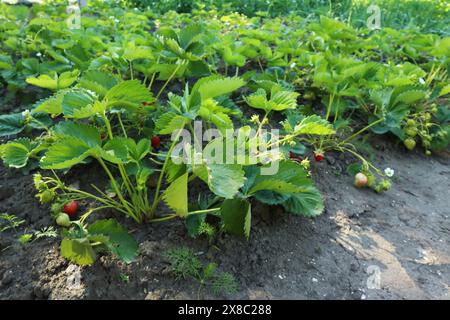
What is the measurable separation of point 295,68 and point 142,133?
3.87 feet

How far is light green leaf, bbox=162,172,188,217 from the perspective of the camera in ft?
4.54

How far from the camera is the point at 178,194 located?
1.45m

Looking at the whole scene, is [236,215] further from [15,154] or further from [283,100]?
[15,154]

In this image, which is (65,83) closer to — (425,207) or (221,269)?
(221,269)

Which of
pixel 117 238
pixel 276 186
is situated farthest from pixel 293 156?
pixel 117 238

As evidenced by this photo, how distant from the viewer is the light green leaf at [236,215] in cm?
157

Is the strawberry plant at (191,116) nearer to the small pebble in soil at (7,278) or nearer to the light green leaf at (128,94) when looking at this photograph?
the light green leaf at (128,94)

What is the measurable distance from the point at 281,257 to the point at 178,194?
1.67ft

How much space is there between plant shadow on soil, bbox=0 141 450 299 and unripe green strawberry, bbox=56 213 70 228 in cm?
7

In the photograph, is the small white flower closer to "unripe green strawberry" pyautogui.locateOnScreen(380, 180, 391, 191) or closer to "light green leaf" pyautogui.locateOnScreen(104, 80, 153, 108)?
"unripe green strawberry" pyautogui.locateOnScreen(380, 180, 391, 191)

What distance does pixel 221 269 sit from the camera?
5.18 feet

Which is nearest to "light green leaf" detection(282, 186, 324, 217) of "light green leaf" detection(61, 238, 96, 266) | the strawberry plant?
the strawberry plant

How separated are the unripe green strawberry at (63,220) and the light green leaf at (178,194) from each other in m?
0.46
